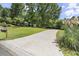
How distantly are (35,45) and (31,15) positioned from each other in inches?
11.8

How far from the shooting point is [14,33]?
2342mm

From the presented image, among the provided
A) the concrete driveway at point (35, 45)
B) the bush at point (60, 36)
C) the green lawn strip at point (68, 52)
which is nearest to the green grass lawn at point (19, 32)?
the concrete driveway at point (35, 45)

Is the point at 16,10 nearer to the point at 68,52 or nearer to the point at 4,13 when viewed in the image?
the point at 4,13

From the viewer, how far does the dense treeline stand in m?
2.34

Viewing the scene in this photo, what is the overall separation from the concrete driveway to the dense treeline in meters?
0.11

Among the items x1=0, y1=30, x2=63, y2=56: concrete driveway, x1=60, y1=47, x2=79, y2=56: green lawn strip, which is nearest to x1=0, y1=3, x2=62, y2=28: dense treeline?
x1=0, y1=30, x2=63, y2=56: concrete driveway

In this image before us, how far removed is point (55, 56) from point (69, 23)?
1.13 ft

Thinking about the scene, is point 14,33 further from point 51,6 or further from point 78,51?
point 78,51

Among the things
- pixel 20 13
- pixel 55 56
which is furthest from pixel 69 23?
pixel 20 13

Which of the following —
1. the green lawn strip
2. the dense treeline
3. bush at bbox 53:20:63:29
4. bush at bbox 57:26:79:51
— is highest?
the dense treeline

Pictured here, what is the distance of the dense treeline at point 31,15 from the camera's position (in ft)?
7.69

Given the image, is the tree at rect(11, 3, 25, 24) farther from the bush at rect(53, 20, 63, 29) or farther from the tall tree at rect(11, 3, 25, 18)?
the bush at rect(53, 20, 63, 29)

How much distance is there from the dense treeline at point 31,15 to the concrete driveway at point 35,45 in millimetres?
107

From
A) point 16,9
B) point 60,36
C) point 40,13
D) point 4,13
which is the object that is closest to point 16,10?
point 16,9
